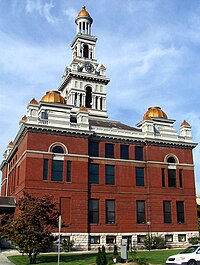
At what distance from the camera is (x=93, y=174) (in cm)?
4381

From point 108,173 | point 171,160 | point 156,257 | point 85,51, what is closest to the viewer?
point 156,257

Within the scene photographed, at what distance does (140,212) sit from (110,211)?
4.17 m

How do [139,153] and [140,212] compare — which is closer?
[140,212]

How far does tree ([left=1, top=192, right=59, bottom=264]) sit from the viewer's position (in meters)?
27.2

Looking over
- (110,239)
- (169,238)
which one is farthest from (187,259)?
(169,238)

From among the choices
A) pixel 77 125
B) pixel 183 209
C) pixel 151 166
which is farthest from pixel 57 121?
pixel 183 209

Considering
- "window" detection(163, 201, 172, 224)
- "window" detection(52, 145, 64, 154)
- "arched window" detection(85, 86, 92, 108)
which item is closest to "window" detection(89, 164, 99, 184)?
"window" detection(52, 145, 64, 154)

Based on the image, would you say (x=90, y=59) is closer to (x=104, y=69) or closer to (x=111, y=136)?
(x=104, y=69)

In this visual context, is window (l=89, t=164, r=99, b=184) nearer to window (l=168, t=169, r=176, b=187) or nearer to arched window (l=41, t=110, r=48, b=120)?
arched window (l=41, t=110, r=48, b=120)

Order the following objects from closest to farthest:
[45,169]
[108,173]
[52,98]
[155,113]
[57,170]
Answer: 1. [45,169]
2. [57,170]
3. [108,173]
4. [52,98]
5. [155,113]

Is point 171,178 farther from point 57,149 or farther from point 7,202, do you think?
point 7,202

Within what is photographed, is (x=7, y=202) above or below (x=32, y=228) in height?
above

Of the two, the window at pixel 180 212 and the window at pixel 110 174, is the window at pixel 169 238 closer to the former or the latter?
the window at pixel 180 212

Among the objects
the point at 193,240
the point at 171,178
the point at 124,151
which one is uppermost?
the point at 124,151
